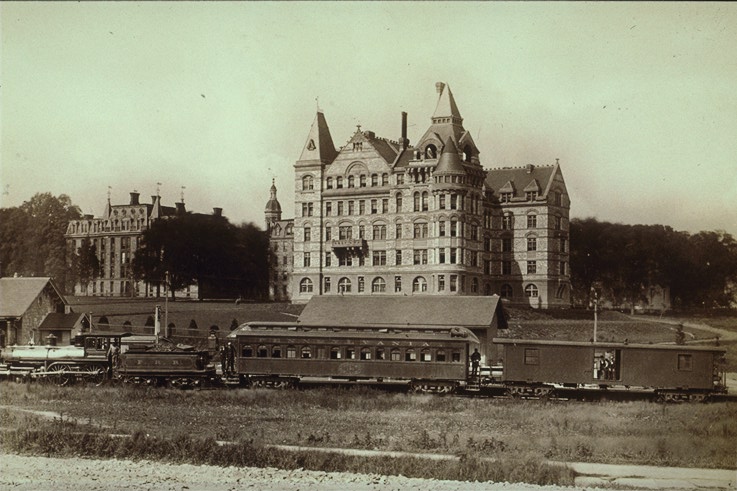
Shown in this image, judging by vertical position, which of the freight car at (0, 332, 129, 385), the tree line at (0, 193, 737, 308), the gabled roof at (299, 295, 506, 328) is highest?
the tree line at (0, 193, 737, 308)

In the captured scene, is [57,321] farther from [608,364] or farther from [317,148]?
[317,148]

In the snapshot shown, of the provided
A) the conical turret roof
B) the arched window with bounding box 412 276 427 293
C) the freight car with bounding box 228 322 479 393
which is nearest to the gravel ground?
the freight car with bounding box 228 322 479 393

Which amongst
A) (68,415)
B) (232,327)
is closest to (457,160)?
(232,327)

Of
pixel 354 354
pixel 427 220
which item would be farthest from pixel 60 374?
pixel 427 220

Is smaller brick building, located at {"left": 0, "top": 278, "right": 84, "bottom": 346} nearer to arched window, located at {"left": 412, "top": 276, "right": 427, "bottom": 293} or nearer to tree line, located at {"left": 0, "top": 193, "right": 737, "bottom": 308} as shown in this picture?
tree line, located at {"left": 0, "top": 193, "right": 737, "bottom": 308}

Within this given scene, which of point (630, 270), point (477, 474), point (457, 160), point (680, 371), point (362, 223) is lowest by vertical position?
point (477, 474)

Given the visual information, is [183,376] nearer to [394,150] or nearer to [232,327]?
[232,327]
